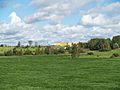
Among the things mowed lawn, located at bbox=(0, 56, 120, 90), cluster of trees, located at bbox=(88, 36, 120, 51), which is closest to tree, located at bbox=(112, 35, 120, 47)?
cluster of trees, located at bbox=(88, 36, 120, 51)

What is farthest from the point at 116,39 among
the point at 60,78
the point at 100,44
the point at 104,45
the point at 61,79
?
the point at 61,79

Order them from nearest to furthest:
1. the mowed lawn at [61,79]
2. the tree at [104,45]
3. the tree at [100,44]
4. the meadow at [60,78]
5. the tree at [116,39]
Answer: the mowed lawn at [61,79]
the meadow at [60,78]
the tree at [104,45]
the tree at [100,44]
the tree at [116,39]

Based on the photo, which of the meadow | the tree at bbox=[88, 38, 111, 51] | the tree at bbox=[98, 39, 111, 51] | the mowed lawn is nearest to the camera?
the mowed lawn

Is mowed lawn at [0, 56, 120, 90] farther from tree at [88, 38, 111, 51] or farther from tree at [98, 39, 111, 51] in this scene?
tree at [88, 38, 111, 51]

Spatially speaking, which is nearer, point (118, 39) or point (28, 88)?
point (28, 88)

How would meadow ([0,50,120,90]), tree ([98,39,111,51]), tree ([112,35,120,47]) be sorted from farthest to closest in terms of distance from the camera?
tree ([112,35,120,47]), tree ([98,39,111,51]), meadow ([0,50,120,90])

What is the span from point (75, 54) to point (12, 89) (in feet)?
319

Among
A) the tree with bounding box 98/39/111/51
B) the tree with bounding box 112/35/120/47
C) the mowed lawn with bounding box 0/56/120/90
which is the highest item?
the tree with bounding box 112/35/120/47

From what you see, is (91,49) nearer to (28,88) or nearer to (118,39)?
(118,39)

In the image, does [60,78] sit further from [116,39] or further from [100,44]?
[116,39]

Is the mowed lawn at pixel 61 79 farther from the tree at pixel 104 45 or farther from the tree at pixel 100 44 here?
the tree at pixel 100 44

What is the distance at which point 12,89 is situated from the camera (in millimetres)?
23578

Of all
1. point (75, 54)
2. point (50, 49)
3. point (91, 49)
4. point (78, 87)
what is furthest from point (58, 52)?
point (78, 87)

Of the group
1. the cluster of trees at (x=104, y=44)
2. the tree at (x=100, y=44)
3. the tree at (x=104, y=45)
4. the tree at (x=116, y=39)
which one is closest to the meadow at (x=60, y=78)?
the tree at (x=104, y=45)
